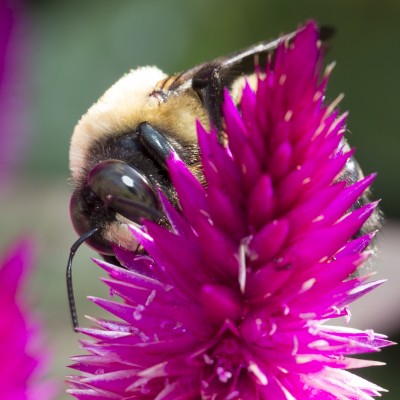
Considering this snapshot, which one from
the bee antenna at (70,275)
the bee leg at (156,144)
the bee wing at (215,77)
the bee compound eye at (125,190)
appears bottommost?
the bee antenna at (70,275)

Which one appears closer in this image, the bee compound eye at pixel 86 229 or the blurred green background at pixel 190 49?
the bee compound eye at pixel 86 229

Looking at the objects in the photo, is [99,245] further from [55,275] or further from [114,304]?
[55,275]

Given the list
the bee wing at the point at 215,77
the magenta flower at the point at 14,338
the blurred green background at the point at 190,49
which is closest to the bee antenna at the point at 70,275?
the bee wing at the point at 215,77

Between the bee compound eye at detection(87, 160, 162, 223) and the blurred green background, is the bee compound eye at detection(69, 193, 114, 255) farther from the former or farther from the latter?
the blurred green background

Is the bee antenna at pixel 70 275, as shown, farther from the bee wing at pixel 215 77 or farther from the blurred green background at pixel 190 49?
the blurred green background at pixel 190 49

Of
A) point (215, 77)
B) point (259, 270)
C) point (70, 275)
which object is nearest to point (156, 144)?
point (215, 77)

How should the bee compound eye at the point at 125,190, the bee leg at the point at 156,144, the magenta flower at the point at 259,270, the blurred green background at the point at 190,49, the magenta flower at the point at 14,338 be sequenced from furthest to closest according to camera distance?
the blurred green background at the point at 190,49, the bee leg at the point at 156,144, the bee compound eye at the point at 125,190, the magenta flower at the point at 259,270, the magenta flower at the point at 14,338

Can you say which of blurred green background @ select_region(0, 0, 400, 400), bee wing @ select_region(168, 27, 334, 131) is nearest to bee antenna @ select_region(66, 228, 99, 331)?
bee wing @ select_region(168, 27, 334, 131)
